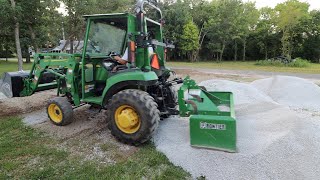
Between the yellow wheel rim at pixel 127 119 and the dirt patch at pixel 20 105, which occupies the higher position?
the yellow wheel rim at pixel 127 119

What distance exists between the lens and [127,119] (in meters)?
3.88

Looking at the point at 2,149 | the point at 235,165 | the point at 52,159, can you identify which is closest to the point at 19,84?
the point at 2,149

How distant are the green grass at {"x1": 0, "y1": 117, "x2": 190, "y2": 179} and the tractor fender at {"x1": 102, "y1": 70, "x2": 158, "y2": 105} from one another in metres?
1.03

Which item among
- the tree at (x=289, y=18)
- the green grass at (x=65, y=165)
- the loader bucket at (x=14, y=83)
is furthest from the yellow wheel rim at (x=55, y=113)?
the tree at (x=289, y=18)

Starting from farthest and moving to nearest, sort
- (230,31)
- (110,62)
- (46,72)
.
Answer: (230,31) < (46,72) < (110,62)

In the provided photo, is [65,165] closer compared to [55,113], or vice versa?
[65,165]

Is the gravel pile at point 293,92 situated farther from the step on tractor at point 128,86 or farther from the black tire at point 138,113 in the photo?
the black tire at point 138,113

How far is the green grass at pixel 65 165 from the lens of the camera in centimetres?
307

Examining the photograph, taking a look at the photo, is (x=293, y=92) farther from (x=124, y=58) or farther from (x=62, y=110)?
(x=62, y=110)

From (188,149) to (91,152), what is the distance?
1.48 m

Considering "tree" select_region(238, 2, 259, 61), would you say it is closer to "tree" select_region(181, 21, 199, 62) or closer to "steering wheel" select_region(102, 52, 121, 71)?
"tree" select_region(181, 21, 199, 62)

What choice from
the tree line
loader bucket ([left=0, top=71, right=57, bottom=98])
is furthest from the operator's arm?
the tree line

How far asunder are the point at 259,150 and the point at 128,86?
2300 mm

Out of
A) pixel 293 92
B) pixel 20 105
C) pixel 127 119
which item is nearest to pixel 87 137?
pixel 127 119
